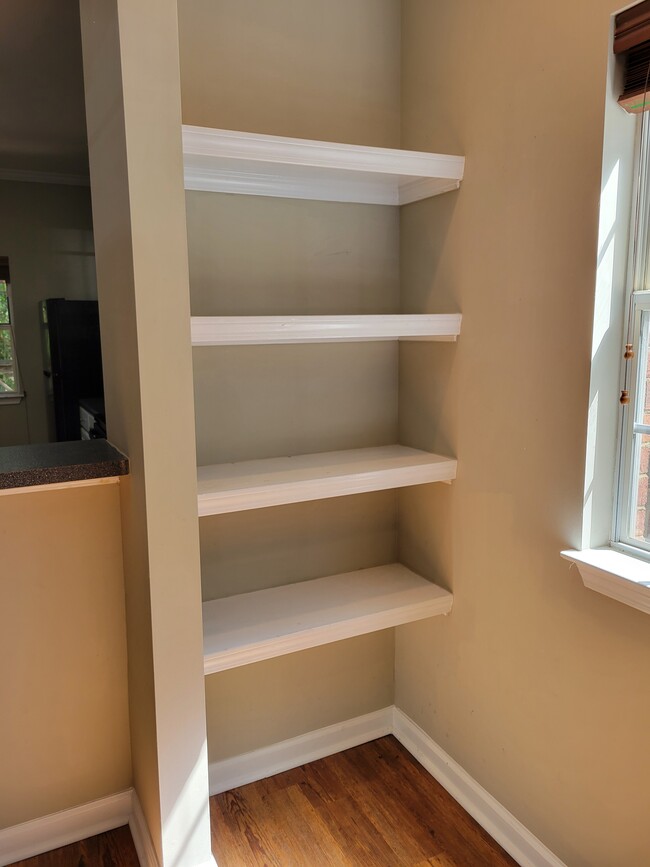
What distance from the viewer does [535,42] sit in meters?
1.54

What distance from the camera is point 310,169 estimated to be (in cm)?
174

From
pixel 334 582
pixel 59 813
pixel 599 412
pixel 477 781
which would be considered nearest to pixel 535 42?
pixel 599 412

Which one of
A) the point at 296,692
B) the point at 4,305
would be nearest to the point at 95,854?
the point at 296,692

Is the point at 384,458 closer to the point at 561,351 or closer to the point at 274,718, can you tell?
the point at 561,351

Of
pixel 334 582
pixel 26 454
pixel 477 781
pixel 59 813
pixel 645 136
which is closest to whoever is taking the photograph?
pixel 645 136

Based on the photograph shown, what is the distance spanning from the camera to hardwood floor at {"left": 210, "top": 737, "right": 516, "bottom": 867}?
1797 mm

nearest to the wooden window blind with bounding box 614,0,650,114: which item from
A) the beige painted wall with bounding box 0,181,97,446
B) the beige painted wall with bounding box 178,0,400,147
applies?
the beige painted wall with bounding box 178,0,400,147

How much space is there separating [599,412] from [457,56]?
3.60 ft

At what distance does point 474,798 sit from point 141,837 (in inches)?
38.8

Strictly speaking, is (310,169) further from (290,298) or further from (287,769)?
(287,769)

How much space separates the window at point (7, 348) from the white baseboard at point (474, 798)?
155 inches

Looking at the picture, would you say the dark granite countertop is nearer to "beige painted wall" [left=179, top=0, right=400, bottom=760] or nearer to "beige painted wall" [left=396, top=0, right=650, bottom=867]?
"beige painted wall" [left=179, top=0, right=400, bottom=760]

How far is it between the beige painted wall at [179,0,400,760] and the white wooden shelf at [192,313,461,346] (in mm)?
267

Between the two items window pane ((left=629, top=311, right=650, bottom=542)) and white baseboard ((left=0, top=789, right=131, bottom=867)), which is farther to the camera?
white baseboard ((left=0, top=789, right=131, bottom=867))
